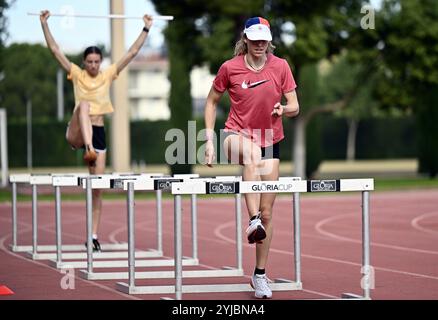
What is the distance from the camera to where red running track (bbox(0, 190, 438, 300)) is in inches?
400

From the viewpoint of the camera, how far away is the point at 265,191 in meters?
8.97

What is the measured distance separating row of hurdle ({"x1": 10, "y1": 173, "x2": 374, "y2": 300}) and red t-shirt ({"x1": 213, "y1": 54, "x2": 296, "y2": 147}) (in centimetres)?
45

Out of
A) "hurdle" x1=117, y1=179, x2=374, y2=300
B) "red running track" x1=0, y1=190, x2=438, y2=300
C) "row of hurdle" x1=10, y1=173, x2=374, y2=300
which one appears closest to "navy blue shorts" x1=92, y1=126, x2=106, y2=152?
"row of hurdle" x1=10, y1=173, x2=374, y2=300

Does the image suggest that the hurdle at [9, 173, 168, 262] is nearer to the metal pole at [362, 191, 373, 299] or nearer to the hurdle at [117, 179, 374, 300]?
the hurdle at [117, 179, 374, 300]

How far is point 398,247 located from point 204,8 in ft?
63.5

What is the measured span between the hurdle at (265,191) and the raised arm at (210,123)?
34 centimetres

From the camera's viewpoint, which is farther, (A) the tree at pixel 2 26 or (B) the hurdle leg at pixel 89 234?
(A) the tree at pixel 2 26

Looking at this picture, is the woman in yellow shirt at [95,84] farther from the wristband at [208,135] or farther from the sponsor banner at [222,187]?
the sponsor banner at [222,187]

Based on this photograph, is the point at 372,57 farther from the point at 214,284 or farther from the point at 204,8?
the point at 214,284

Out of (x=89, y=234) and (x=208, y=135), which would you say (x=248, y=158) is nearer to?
(x=208, y=135)

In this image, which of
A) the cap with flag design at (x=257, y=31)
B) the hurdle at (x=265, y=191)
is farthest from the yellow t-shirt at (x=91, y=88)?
the cap with flag design at (x=257, y=31)

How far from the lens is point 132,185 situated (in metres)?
10.1

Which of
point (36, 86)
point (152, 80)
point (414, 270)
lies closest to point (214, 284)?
point (414, 270)

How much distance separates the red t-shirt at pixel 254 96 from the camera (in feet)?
30.3
